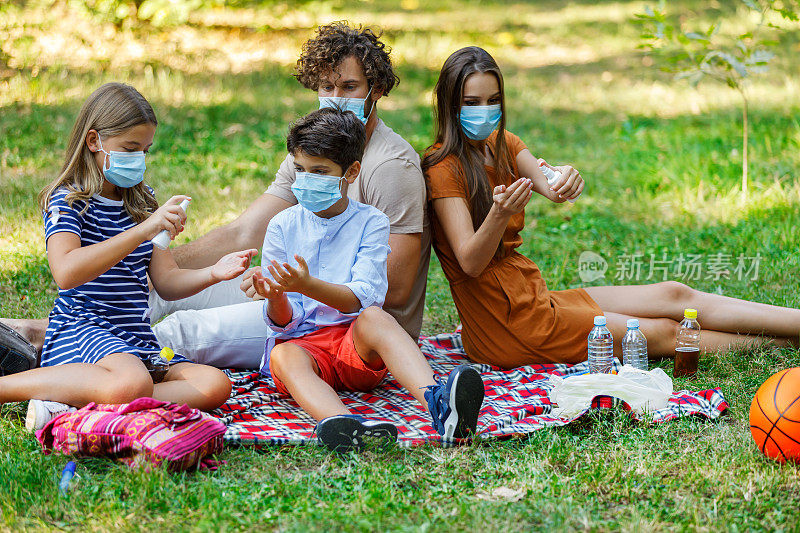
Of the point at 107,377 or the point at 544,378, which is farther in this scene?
the point at 544,378

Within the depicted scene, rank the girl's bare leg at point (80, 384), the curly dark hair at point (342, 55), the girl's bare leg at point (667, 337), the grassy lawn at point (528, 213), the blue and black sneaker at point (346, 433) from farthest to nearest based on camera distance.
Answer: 1. the girl's bare leg at point (667, 337)
2. the curly dark hair at point (342, 55)
3. the girl's bare leg at point (80, 384)
4. the blue and black sneaker at point (346, 433)
5. the grassy lawn at point (528, 213)

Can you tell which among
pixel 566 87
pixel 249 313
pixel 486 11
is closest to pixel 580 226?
pixel 249 313

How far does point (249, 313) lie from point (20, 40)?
21.0ft

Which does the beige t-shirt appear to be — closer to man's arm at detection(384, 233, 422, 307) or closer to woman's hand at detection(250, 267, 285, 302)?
man's arm at detection(384, 233, 422, 307)

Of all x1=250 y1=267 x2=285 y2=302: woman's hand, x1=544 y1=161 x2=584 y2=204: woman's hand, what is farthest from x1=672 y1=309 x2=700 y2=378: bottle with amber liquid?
x1=250 y1=267 x2=285 y2=302: woman's hand

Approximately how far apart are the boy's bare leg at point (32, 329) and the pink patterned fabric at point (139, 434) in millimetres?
807

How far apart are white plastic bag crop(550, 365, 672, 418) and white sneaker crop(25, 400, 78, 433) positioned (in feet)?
5.89

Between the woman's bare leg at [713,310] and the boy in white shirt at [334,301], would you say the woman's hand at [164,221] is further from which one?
the woman's bare leg at [713,310]

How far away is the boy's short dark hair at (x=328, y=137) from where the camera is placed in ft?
11.0

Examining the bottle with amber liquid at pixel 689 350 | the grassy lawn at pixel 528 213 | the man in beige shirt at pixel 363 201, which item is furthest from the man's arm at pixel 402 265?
the bottle with amber liquid at pixel 689 350

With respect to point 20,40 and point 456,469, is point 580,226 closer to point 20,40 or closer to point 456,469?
point 456,469

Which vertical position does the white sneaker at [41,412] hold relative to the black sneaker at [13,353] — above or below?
below

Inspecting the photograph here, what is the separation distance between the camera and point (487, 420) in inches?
130

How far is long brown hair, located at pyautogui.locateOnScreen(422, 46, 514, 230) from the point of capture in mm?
3730
